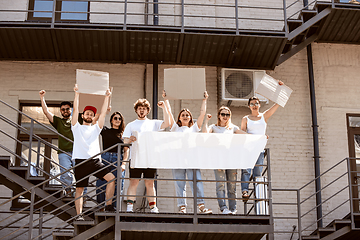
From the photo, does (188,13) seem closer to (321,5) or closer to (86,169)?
(321,5)

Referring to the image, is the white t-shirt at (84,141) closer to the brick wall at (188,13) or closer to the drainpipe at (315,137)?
the brick wall at (188,13)

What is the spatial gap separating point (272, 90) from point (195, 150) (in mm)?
1866

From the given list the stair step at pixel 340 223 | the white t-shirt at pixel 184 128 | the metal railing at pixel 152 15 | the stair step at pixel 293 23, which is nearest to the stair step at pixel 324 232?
the stair step at pixel 340 223

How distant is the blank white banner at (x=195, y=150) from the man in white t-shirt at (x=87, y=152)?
0.60 metres

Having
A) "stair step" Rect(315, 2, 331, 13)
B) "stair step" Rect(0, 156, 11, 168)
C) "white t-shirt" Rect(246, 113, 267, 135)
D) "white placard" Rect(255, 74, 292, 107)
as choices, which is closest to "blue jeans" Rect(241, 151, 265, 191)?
"white t-shirt" Rect(246, 113, 267, 135)

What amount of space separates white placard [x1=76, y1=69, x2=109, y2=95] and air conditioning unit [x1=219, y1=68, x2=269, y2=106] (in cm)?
342

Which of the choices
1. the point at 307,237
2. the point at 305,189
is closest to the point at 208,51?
the point at 305,189

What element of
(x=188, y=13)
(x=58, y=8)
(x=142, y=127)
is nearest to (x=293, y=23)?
(x=188, y=13)

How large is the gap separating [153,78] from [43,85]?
2394 millimetres

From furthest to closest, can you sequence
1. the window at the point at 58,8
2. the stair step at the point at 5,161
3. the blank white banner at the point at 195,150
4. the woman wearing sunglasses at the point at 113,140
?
the window at the point at 58,8 → the woman wearing sunglasses at the point at 113,140 → the stair step at the point at 5,161 → the blank white banner at the point at 195,150

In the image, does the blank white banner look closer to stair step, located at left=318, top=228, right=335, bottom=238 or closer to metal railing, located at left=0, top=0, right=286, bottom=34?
stair step, located at left=318, top=228, right=335, bottom=238

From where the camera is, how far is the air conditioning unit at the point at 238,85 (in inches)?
441

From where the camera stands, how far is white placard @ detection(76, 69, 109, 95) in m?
8.33

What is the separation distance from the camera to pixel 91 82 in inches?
331
